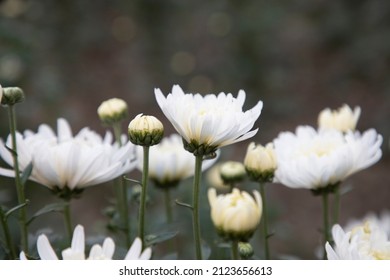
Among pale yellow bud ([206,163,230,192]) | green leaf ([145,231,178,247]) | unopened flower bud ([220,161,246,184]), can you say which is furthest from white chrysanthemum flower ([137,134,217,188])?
pale yellow bud ([206,163,230,192])

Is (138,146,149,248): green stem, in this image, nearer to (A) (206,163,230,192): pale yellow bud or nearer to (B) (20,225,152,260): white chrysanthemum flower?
(B) (20,225,152,260): white chrysanthemum flower

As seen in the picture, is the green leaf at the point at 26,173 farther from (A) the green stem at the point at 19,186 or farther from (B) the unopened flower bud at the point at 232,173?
(B) the unopened flower bud at the point at 232,173

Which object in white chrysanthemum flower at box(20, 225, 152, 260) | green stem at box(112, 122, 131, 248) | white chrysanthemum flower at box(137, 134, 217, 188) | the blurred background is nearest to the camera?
white chrysanthemum flower at box(20, 225, 152, 260)

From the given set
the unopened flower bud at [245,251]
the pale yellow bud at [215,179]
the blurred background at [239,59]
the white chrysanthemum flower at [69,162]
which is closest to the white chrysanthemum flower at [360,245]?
the unopened flower bud at [245,251]

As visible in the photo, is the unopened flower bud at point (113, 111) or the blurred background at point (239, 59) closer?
the unopened flower bud at point (113, 111)
